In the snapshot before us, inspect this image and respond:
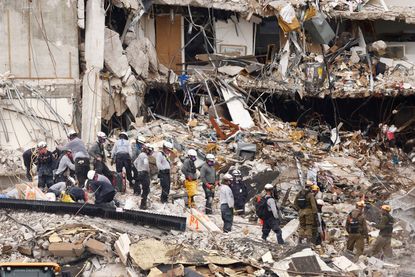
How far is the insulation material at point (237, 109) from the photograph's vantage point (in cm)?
2680

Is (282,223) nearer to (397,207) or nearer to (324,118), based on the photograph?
(397,207)

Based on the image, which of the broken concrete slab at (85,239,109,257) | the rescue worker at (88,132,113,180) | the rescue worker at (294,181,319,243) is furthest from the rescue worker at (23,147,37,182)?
the rescue worker at (294,181,319,243)

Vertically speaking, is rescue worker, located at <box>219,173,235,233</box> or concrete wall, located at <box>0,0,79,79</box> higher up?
concrete wall, located at <box>0,0,79,79</box>

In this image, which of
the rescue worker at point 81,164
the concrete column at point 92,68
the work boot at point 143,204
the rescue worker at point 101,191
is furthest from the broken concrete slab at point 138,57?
the rescue worker at point 101,191

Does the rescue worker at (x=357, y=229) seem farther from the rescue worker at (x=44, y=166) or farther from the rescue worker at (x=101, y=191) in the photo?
the rescue worker at (x=44, y=166)

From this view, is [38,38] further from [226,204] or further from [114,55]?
[226,204]

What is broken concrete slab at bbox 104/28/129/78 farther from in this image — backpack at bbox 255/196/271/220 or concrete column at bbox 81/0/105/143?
backpack at bbox 255/196/271/220

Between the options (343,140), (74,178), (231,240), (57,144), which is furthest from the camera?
(343,140)

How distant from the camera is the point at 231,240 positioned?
18.3 metres

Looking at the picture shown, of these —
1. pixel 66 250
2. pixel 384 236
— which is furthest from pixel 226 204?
pixel 66 250

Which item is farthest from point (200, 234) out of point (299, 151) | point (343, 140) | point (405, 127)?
point (405, 127)

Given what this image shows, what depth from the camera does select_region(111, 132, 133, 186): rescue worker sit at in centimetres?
2033

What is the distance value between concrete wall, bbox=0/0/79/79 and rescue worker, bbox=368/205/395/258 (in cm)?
1003

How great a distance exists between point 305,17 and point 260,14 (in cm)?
141
